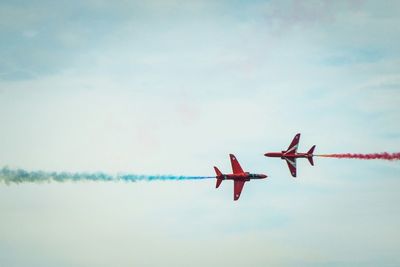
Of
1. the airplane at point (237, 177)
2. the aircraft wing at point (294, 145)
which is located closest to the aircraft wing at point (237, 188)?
the airplane at point (237, 177)

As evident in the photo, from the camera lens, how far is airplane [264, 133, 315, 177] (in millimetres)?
144875

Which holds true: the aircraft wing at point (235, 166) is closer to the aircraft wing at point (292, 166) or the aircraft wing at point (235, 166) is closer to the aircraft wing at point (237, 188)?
the aircraft wing at point (237, 188)

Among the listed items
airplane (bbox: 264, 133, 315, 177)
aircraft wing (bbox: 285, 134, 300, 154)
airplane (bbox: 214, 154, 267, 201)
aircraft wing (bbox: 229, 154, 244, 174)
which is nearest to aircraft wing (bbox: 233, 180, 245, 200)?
airplane (bbox: 214, 154, 267, 201)

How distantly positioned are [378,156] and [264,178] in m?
36.2

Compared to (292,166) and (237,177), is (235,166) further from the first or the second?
(292,166)

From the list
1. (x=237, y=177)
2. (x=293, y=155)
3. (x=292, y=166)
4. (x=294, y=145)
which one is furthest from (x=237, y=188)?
(x=294, y=145)

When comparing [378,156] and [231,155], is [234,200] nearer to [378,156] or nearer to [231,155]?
A: [231,155]

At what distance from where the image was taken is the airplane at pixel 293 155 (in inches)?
5704

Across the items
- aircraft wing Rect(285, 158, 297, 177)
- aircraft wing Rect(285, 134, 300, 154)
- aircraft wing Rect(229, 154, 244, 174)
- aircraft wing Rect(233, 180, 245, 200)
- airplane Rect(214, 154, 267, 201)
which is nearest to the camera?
airplane Rect(214, 154, 267, 201)

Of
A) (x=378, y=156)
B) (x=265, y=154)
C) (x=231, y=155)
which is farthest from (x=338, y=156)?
(x=231, y=155)

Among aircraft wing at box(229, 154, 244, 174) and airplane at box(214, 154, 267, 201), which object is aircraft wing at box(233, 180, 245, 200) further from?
aircraft wing at box(229, 154, 244, 174)

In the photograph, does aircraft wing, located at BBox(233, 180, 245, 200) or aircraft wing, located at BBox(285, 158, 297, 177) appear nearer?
aircraft wing, located at BBox(233, 180, 245, 200)

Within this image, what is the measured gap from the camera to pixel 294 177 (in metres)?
147

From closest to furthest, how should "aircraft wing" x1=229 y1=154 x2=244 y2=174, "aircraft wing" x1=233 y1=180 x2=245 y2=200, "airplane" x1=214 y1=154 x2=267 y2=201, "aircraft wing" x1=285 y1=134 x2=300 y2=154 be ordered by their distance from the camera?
1. "airplane" x1=214 y1=154 x2=267 y2=201
2. "aircraft wing" x1=233 y1=180 x2=245 y2=200
3. "aircraft wing" x1=285 y1=134 x2=300 y2=154
4. "aircraft wing" x1=229 y1=154 x2=244 y2=174
